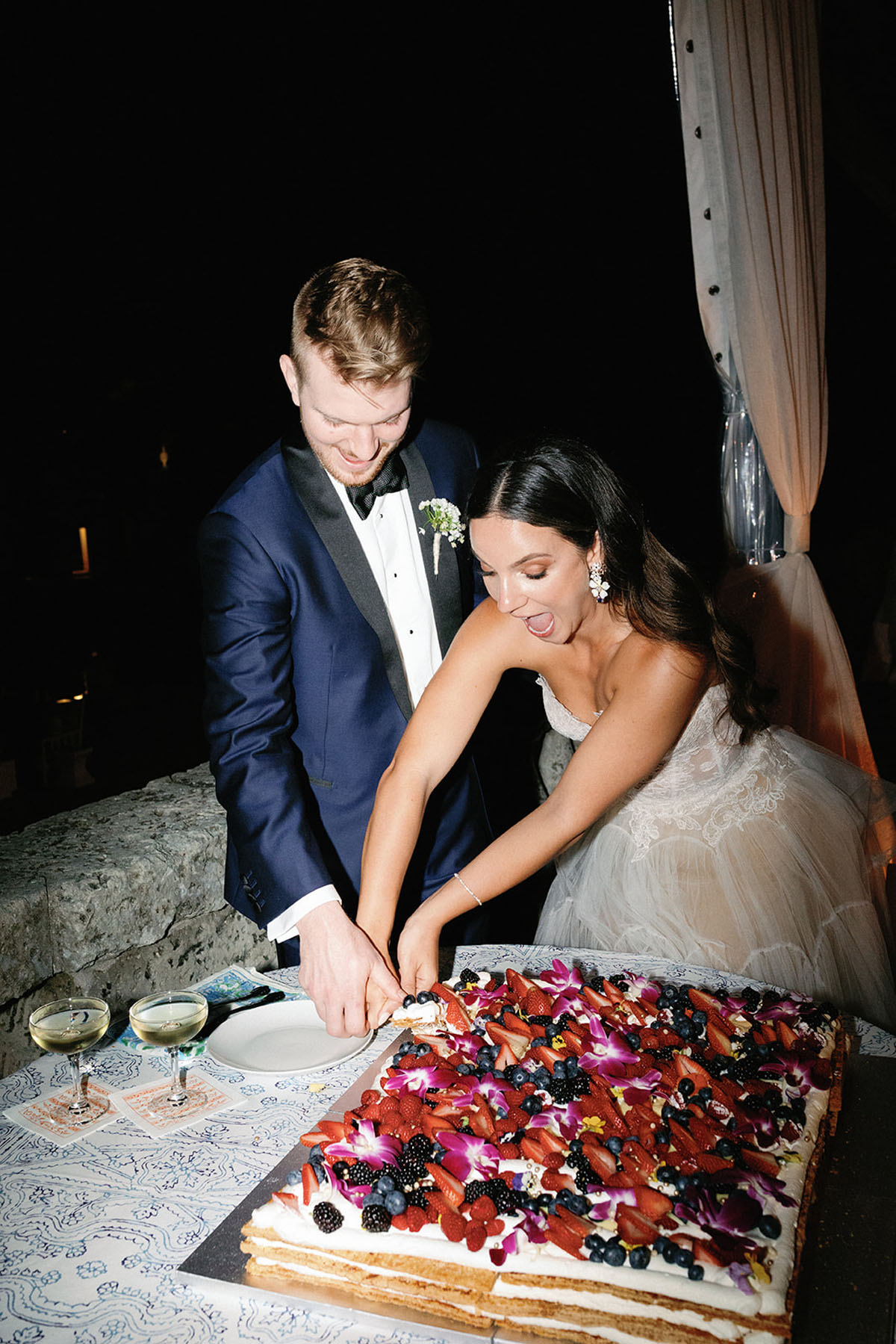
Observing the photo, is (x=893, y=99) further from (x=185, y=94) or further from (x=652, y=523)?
(x=652, y=523)

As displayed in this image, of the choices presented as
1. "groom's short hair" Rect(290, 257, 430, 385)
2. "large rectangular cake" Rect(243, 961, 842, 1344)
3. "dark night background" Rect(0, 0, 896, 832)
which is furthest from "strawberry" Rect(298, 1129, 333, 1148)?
"dark night background" Rect(0, 0, 896, 832)

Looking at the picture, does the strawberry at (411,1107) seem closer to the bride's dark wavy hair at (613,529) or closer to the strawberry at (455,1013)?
A: the strawberry at (455,1013)

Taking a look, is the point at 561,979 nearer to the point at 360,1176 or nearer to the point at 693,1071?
the point at 693,1071

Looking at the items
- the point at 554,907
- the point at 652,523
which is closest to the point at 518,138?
the point at 652,523

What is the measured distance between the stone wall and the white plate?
607mm

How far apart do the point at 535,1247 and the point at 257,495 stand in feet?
5.15

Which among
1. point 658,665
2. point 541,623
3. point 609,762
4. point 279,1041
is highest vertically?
point 541,623

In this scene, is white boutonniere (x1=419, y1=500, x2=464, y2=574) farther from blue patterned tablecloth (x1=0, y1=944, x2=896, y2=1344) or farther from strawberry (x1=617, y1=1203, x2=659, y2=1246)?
strawberry (x1=617, y1=1203, x2=659, y2=1246)

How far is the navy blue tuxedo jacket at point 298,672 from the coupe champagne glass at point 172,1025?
0.43m

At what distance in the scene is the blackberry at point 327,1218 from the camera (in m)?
1.02

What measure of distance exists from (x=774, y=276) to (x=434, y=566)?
1.90m

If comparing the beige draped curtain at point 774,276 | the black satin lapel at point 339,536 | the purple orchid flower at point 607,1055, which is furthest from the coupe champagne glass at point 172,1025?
the beige draped curtain at point 774,276

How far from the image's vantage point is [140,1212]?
1122 mm

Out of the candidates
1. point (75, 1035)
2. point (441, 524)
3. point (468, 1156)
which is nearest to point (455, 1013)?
point (468, 1156)
